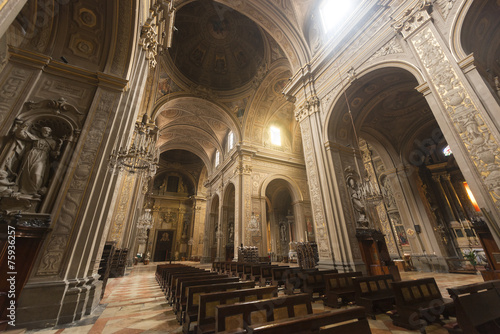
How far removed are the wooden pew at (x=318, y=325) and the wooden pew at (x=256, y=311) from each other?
20.8 inches

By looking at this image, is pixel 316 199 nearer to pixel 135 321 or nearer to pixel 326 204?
pixel 326 204

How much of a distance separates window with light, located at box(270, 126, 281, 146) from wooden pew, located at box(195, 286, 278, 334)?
1260 centimetres

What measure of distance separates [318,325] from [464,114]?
4.49 metres

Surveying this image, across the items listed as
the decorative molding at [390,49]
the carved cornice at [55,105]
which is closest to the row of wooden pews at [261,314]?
the carved cornice at [55,105]

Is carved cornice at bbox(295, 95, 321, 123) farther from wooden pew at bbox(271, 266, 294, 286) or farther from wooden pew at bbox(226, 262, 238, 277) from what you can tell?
wooden pew at bbox(226, 262, 238, 277)

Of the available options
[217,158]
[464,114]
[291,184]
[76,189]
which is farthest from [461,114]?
[217,158]

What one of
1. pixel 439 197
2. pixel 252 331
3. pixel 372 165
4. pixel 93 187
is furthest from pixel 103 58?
pixel 439 197

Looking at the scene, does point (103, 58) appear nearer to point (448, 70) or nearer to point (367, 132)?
point (448, 70)

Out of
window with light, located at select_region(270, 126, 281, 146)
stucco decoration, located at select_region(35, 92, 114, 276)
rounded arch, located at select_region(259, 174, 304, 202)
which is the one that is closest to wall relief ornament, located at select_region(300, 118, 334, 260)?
rounded arch, located at select_region(259, 174, 304, 202)

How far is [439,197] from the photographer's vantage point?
31.2 feet

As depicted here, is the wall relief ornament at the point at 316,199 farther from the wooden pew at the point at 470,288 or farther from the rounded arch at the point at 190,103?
the rounded arch at the point at 190,103

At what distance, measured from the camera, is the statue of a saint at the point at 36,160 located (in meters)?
3.31

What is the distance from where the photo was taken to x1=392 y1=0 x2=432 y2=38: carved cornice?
14.3 ft

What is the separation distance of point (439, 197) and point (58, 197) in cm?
1397
